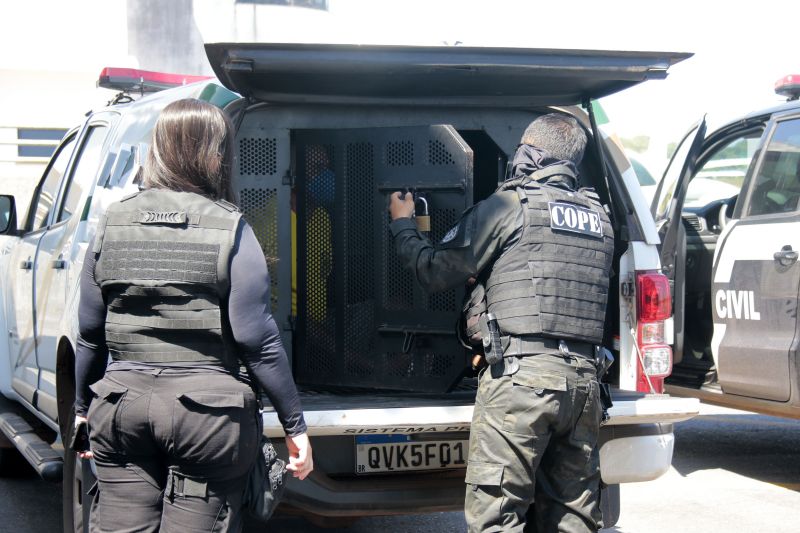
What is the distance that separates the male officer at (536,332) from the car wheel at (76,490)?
1.36m

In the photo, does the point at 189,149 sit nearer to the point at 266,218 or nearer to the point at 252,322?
the point at 252,322

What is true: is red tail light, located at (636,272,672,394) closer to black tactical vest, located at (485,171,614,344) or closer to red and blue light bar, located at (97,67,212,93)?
black tactical vest, located at (485,171,614,344)

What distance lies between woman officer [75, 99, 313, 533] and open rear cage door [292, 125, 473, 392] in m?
1.61

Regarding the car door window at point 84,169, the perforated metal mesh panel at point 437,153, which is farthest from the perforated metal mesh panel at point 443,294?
the car door window at point 84,169

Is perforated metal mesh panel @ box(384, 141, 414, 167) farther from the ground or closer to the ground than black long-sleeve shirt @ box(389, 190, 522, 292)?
farther from the ground

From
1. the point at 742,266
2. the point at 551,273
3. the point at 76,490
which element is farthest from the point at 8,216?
the point at 742,266

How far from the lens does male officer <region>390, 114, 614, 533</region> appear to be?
3492mm

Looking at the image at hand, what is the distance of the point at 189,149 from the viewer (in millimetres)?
2791

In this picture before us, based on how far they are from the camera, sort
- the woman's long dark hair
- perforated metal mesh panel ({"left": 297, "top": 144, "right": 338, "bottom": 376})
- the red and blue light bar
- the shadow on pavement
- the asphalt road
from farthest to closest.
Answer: the shadow on pavement, the red and blue light bar, the asphalt road, perforated metal mesh panel ({"left": 297, "top": 144, "right": 338, "bottom": 376}), the woman's long dark hair

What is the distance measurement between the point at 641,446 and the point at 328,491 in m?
1.21

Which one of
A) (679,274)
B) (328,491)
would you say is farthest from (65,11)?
(328,491)

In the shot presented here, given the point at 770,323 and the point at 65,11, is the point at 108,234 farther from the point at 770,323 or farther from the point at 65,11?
the point at 65,11

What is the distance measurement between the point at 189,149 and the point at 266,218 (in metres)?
1.69

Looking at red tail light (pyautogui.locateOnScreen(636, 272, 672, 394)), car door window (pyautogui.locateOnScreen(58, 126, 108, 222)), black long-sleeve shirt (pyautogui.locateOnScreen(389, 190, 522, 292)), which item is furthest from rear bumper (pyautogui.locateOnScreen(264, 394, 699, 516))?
car door window (pyautogui.locateOnScreen(58, 126, 108, 222))
